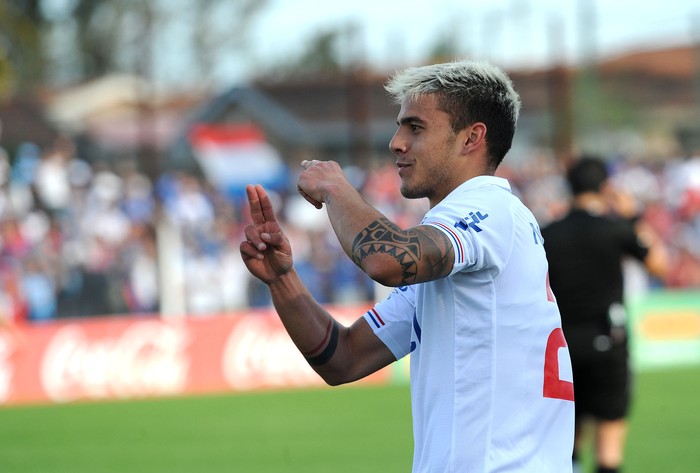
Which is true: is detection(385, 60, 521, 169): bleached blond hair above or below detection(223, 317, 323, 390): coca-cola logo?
above

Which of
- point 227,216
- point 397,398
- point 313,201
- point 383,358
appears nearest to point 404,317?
point 383,358

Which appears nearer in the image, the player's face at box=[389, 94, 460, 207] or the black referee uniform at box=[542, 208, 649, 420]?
the player's face at box=[389, 94, 460, 207]

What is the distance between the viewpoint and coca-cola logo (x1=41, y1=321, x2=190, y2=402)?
1477cm

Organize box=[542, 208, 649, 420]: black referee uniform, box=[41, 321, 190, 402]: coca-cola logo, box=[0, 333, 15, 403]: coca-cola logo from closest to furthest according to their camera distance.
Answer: box=[542, 208, 649, 420]: black referee uniform → box=[0, 333, 15, 403]: coca-cola logo → box=[41, 321, 190, 402]: coca-cola logo

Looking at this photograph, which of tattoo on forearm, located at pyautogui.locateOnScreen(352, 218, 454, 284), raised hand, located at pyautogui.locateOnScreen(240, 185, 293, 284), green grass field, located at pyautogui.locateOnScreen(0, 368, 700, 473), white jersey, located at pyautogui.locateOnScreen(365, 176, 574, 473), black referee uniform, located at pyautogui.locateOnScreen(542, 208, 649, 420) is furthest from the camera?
green grass field, located at pyautogui.locateOnScreen(0, 368, 700, 473)

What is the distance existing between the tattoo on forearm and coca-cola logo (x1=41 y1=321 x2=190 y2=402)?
12544mm

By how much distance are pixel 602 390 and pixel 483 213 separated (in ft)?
13.9

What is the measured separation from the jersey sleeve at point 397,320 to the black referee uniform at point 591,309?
3.46 metres

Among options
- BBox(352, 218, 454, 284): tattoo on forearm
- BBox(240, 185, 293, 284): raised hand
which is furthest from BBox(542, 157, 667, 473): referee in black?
BBox(352, 218, 454, 284): tattoo on forearm

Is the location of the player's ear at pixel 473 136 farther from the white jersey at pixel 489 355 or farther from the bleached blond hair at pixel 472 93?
the white jersey at pixel 489 355

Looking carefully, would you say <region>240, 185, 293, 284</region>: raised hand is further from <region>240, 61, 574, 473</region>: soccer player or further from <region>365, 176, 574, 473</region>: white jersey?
<region>365, 176, 574, 473</region>: white jersey

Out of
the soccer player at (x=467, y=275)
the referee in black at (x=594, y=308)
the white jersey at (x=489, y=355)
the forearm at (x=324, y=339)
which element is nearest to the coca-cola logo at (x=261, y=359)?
the referee in black at (x=594, y=308)

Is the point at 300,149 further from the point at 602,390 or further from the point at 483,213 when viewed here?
the point at 483,213

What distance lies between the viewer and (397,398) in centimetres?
1423
